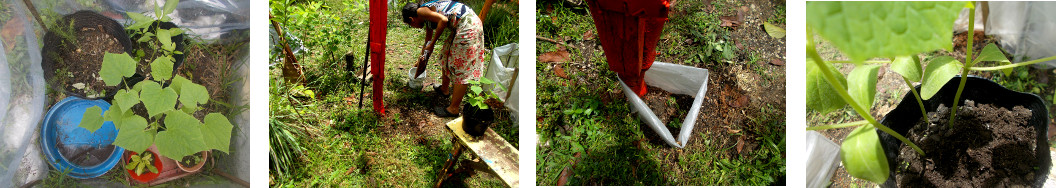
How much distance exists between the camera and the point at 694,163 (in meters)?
1.46

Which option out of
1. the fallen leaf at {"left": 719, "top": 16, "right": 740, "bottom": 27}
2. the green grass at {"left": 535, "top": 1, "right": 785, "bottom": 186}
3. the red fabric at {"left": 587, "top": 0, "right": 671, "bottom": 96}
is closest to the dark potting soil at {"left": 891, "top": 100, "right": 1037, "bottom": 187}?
the green grass at {"left": 535, "top": 1, "right": 785, "bottom": 186}

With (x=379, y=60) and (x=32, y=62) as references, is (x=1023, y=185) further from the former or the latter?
(x=32, y=62)

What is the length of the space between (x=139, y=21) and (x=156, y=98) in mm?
156

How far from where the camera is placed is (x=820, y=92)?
859 millimetres

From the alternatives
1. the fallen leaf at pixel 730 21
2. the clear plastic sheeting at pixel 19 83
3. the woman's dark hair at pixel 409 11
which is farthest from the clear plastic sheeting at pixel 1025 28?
Answer: the clear plastic sheeting at pixel 19 83

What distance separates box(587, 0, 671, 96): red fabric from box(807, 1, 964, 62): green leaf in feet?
1.76

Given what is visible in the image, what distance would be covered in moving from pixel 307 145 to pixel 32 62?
1.73 feet

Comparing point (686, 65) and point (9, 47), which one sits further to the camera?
point (686, 65)

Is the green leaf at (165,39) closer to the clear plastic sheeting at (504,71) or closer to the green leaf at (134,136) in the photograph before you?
the green leaf at (134,136)

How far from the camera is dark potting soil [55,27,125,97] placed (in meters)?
0.94

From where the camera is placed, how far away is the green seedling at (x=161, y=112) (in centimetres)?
90

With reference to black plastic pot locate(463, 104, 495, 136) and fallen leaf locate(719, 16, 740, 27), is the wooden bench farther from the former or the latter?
fallen leaf locate(719, 16, 740, 27)

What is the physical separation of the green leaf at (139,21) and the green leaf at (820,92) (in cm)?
119

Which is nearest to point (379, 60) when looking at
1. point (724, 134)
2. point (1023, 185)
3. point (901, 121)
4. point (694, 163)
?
point (694, 163)
